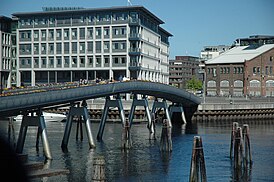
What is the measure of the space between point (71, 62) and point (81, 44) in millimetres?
5204

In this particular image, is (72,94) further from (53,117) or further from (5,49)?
(5,49)

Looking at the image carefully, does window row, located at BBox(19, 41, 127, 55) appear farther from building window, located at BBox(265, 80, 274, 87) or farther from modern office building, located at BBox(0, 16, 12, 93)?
building window, located at BBox(265, 80, 274, 87)

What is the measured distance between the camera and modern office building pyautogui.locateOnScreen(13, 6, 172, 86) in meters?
125

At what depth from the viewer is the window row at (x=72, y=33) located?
12550 cm

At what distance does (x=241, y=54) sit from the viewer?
152 m

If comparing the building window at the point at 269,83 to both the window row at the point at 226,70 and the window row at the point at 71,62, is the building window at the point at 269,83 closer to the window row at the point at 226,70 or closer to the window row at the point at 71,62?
the window row at the point at 226,70

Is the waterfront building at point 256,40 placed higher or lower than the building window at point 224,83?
higher

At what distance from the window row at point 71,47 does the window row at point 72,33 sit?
1.57 metres

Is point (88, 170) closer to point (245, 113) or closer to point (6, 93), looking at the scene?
point (6, 93)

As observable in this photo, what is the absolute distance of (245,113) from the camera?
10725cm

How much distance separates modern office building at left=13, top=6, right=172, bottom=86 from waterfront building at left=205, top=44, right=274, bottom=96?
24.5 meters

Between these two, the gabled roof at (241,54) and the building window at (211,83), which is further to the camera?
the building window at (211,83)

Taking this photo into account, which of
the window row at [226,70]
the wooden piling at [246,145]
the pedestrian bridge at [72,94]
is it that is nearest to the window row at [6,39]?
the window row at [226,70]

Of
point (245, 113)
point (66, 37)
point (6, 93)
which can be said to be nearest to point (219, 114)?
point (245, 113)
